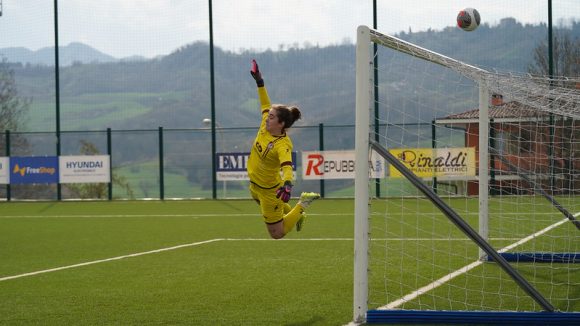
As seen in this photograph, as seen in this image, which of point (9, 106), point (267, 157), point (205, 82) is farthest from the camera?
point (205, 82)

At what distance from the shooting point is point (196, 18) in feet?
104

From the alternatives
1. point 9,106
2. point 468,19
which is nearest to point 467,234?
point 468,19

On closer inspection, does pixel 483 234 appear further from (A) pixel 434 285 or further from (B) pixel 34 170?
(B) pixel 34 170

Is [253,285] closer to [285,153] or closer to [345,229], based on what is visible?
[285,153]

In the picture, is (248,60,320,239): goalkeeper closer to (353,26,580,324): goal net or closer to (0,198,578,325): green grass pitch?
(0,198,578,325): green grass pitch

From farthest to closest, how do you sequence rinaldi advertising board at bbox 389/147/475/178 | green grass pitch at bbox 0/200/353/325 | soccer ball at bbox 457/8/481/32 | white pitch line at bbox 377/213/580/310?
rinaldi advertising board at bbox 389/147/475/178 < soccer ball at bbox 457/8/481/32 < white pitch line at bbox 377/213/580/310 < green grass pitch at bbox 0/200/353/325

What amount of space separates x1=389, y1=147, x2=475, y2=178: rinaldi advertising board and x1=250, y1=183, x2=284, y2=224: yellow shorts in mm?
15419

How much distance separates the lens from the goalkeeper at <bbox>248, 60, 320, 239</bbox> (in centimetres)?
833

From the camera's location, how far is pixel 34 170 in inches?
1080

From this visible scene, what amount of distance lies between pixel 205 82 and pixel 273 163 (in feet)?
178

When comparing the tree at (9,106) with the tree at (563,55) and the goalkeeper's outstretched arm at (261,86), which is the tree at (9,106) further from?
the goalkeeper's outstretched arm at (261,86)

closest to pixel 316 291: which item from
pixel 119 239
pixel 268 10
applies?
pixel 119 239

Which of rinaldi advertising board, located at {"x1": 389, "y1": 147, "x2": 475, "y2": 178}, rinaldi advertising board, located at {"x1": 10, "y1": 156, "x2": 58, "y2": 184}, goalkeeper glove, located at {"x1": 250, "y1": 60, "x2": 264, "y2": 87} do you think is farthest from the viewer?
rinaldi advertising board, located at {"x1": 10, "y1": 156, "x2": 58, "y2": 184}

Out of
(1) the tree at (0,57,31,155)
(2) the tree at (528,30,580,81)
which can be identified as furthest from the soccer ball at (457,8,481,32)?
(1) the tree at (0,57,31,155)
